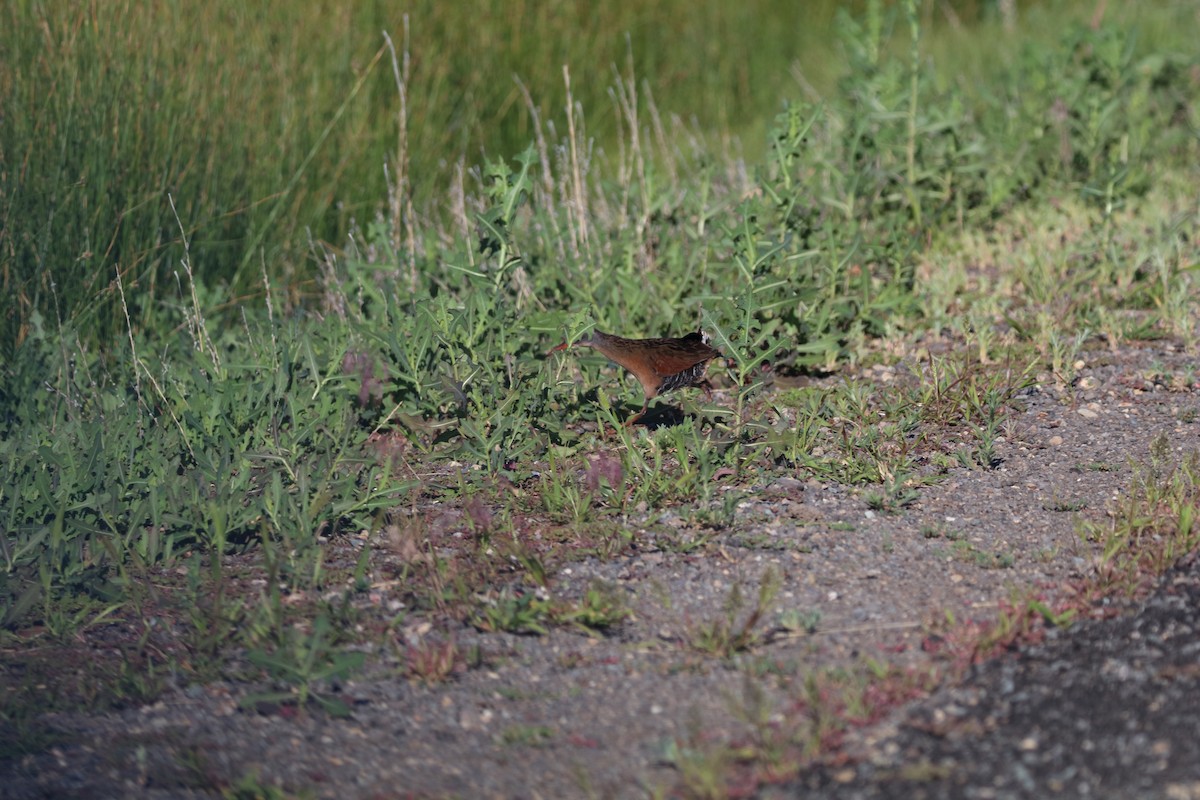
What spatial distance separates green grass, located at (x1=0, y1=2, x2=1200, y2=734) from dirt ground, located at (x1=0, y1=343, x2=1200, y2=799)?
0.10 m

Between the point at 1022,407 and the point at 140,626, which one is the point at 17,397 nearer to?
the point at 140,626

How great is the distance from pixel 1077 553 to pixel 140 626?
Result: 242cm

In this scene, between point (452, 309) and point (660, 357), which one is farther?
point (452, 309)

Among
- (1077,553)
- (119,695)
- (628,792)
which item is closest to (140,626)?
(119,695)

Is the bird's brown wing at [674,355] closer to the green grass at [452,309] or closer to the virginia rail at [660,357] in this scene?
the virginia rail at [660,357]

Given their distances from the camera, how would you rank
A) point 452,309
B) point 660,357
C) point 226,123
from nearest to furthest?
point 660,357
point 452,309
point 226,123

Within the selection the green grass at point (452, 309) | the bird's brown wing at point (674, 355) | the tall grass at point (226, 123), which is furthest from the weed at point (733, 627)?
the tall grass at point (226, 123)

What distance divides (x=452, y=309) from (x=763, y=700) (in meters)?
A: 2.11

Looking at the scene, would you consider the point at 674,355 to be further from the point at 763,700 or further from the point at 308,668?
the point at 308,668

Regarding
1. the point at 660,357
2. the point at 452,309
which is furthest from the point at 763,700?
the point at 452,309

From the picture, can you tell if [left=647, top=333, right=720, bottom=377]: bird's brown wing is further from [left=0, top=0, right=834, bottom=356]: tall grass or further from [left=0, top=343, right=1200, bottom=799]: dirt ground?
[left=0, top=0, right=834, bottom=356]: tall grass

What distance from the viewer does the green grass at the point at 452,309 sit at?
3.62 metres

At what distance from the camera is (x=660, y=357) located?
4.02 metres

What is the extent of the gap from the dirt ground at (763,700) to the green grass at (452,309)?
10 cm
